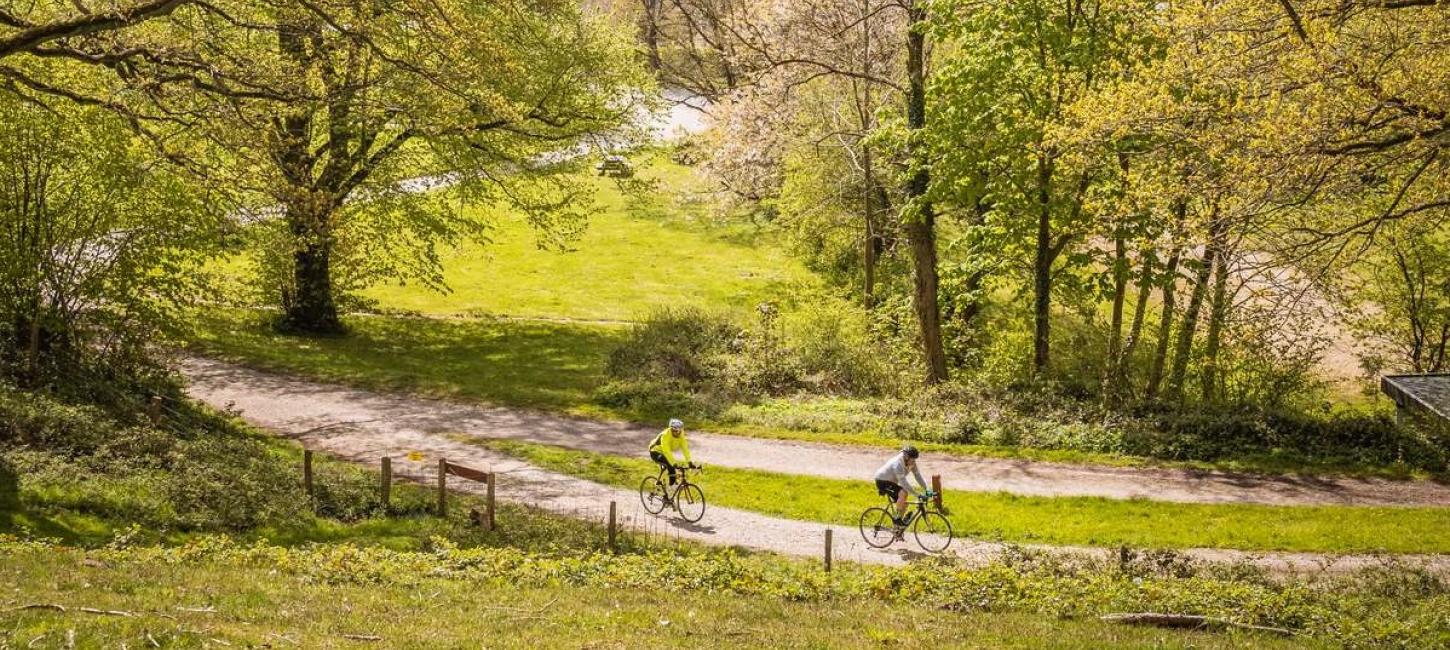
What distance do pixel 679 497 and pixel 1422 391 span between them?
45.3 feet

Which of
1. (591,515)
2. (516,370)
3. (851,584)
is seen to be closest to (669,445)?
(591,515)

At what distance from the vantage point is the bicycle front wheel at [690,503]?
21938 mm

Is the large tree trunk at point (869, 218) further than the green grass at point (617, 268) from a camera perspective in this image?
No

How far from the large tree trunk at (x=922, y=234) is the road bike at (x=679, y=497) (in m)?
11.1

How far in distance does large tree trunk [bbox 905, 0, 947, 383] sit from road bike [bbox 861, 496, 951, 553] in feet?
35.6

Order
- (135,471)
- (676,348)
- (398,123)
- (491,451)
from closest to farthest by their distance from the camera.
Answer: (135,471), (491,451), (398,123), (676,348)

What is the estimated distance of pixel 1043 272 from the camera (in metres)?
29.9

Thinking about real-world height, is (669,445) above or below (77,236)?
below

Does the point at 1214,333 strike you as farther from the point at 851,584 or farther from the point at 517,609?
the point at 517,609

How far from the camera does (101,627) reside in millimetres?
10562

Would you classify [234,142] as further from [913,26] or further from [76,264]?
[913,26]

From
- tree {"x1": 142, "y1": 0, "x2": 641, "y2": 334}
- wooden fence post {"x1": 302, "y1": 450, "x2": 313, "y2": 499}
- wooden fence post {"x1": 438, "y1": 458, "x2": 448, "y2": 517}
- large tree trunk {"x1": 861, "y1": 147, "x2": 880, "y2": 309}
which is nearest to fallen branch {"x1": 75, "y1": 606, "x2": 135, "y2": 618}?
wooden fence post {"x1": 302, "y1": 450, "x2": 313, "y2": 499}

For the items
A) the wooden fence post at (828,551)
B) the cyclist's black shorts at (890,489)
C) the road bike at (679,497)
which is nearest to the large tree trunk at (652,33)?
the road bike at (679,497)

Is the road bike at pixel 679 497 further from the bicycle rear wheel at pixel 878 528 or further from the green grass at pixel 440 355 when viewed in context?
the green grass at pixel 440 355
